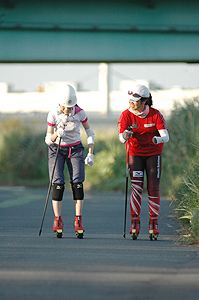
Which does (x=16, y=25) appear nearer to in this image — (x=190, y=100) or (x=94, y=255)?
(x=190, y=100)

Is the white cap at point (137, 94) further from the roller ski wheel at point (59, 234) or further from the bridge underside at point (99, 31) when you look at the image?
the bridge underside at point (99, 31)

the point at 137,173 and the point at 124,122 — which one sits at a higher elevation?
the point at 124,122

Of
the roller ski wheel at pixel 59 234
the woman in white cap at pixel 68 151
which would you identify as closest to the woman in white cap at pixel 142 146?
the woman in white cap at pixel 68 151

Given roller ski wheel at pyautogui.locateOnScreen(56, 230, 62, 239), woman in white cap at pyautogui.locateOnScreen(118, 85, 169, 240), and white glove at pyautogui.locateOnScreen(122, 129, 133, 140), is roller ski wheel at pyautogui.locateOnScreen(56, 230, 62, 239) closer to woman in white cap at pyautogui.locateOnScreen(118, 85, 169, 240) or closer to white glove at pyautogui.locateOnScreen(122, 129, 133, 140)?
woman in white cap at pyautogui.locateOnScreen(118, 85, 169, 240)

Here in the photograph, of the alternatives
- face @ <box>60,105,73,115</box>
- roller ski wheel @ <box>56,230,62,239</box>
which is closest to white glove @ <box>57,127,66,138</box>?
face @ <box>60,105,73,115</box>

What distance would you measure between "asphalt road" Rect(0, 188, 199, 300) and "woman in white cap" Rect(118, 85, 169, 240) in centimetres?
34

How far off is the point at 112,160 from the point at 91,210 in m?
5.48

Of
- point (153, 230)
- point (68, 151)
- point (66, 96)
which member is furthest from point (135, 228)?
point (66, 96)

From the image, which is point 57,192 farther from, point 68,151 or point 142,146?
point 142,146

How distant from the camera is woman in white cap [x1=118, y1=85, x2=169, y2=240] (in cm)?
631

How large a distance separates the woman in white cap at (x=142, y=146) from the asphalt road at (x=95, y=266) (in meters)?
0.34

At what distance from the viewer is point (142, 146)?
6398mm

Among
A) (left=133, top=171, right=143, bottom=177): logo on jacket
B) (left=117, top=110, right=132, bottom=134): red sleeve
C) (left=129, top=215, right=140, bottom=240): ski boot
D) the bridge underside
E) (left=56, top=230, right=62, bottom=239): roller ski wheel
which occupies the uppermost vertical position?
the bridge underside

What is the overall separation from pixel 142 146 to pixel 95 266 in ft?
7.38
